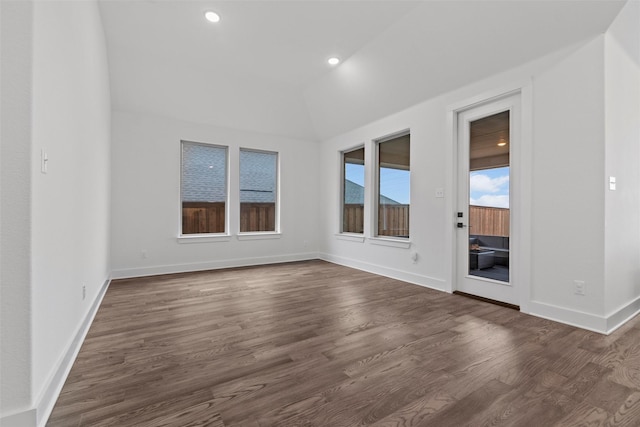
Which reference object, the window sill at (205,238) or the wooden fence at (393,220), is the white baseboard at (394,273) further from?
the window sill at (205,238)

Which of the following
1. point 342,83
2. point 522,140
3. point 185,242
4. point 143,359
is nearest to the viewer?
point 143,359

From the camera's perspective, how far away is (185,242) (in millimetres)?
5137

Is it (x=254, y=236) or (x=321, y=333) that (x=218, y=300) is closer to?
(x=321, y=333)

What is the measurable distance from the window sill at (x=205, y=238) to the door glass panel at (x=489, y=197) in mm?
4082

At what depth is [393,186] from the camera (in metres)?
4.92

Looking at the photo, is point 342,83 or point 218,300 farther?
point 342,83

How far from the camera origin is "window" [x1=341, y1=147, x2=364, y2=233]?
5641 millimetres

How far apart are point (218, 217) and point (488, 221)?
4.42m

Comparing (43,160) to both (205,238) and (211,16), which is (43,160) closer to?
(211,16)

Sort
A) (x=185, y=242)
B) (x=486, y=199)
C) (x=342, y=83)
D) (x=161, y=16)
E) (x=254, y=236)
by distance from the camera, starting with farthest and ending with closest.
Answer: (x=254, y=236), (x=185, y=242), (x=342, y=83), (x=486, y=199), (x=161, y=16)

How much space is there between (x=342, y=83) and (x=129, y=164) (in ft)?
11.8

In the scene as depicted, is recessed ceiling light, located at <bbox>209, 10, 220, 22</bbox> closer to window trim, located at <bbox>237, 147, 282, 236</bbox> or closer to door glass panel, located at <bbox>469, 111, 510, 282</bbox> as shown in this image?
window trim, located at <bbox>237, 147, 282, 236</bbox>

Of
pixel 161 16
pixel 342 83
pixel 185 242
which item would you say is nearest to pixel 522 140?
pixel 342 83

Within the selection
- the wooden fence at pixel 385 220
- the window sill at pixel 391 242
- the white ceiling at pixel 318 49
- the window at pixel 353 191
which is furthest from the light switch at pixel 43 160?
the window at pixel 353 191
